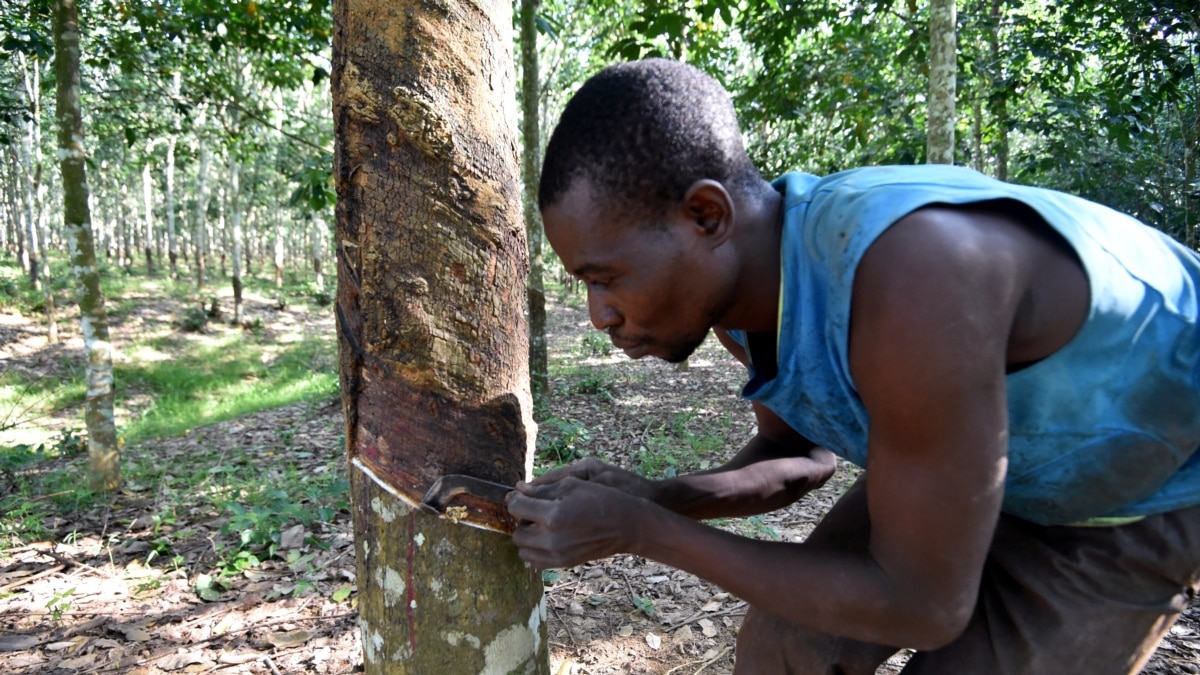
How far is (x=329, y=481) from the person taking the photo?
463cm

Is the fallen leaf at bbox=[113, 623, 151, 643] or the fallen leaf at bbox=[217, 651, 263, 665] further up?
the fallen leaf at bbox=[217, 651, 263, 665]

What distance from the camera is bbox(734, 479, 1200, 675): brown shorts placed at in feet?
4.21

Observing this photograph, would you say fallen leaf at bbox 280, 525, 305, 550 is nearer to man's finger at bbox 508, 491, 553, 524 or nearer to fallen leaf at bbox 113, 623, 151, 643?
fallen leaf at bbox 113, 623, 151, 643

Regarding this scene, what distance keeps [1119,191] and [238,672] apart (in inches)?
360

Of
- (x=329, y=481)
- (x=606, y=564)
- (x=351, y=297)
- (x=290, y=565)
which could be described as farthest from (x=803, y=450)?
(x=329, y=481)

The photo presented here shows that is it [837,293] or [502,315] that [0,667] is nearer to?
[502,315]

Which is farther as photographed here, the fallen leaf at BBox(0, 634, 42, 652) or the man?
the fallen leaf at BBox(0, 634, 42, 652)

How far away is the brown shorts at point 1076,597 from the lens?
1.28 m

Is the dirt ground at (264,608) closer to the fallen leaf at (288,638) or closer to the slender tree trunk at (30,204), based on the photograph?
the fallen leaf at (288,638)

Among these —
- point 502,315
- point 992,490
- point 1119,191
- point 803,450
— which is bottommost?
point 803,450

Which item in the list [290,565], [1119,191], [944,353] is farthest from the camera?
[1119,191]

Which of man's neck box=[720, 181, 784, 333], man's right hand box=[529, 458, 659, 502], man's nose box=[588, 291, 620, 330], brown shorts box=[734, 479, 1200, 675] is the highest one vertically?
man's neck box=[720, 181, 784, 333]

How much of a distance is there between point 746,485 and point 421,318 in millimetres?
838

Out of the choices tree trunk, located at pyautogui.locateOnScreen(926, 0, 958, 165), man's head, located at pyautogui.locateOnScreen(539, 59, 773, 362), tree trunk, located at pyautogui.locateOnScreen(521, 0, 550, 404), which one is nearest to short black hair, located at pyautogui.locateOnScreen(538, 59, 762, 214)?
man's head, located at pyautogui.locateOnScreen(539, 59, 773, 362)
